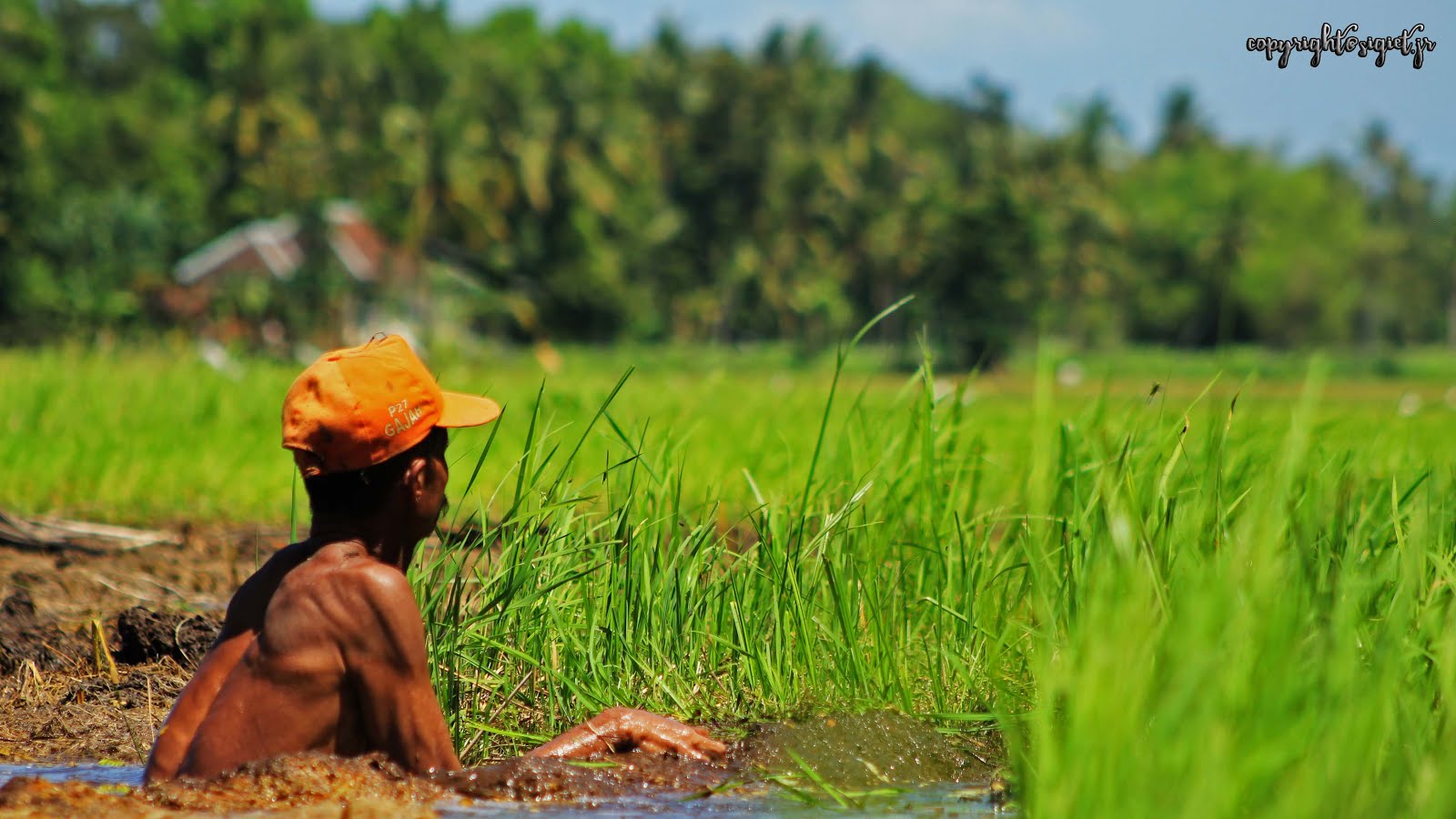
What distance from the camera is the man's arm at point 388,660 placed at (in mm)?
3025

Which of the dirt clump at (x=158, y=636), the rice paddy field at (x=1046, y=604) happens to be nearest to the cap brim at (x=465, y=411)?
the rice paddy field at (x=1046, y=604)

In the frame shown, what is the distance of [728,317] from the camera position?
65000 millimetres

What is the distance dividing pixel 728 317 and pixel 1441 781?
62936 millimetres

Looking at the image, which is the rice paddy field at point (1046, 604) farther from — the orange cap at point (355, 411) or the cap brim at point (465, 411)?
the orange cap at point (355, 411)

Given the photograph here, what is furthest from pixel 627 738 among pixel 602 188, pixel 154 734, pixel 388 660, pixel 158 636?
pixel 602 188

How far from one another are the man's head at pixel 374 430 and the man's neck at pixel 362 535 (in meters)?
0.02

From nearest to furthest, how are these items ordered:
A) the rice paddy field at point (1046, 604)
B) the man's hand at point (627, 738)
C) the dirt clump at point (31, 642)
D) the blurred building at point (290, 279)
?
the rice paddy field at point (1046, 604) → the man's hand at point (627, 738) → the dirt clump at point (31, 642) → the blurred building at point (290, 279)

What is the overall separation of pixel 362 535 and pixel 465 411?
12.5 inches

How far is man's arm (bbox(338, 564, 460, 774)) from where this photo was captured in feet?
9.93

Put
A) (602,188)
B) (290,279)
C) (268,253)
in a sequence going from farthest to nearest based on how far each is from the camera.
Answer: (602,188) < (268,253) < (290,279)

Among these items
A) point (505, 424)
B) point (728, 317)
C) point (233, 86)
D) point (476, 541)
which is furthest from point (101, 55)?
point (476, 541)

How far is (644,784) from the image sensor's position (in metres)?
3.56

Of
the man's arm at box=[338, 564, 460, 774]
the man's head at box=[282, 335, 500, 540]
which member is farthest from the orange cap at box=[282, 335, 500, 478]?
the man's arm at box=[338, 564, 460, 774]

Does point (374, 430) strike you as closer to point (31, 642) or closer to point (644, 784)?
point (644, 784)
